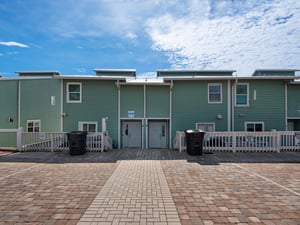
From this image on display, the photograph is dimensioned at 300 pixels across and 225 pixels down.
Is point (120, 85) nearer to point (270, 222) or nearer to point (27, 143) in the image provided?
point (27, 143)

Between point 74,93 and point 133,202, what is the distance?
1049 centimetres

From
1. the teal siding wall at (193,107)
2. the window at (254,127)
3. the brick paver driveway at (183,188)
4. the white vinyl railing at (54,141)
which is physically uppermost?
the teal siding wall at (193,107)

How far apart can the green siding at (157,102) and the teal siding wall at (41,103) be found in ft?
19.5

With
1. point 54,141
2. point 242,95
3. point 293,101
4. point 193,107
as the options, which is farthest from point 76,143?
point 293,101

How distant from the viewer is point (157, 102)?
12.9 m

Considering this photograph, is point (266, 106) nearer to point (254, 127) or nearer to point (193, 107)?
point (254, 127)

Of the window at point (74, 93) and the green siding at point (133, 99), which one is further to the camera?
the green siding at point (133, 99)

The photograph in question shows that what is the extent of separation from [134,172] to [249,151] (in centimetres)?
662

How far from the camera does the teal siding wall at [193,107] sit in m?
12.7

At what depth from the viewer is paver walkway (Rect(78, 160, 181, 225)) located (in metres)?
3.25

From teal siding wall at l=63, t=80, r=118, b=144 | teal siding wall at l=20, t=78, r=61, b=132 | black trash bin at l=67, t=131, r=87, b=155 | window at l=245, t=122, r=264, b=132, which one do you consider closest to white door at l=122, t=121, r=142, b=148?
teal siding wall at l=63, t=80, r=118, b=144

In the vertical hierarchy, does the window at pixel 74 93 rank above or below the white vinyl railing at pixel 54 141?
above

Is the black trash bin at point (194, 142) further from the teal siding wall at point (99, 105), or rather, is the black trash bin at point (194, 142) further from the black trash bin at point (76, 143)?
the teal siding wall at point (99, 105)

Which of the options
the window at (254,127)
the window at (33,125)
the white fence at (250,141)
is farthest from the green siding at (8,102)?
the window at (254,127)
